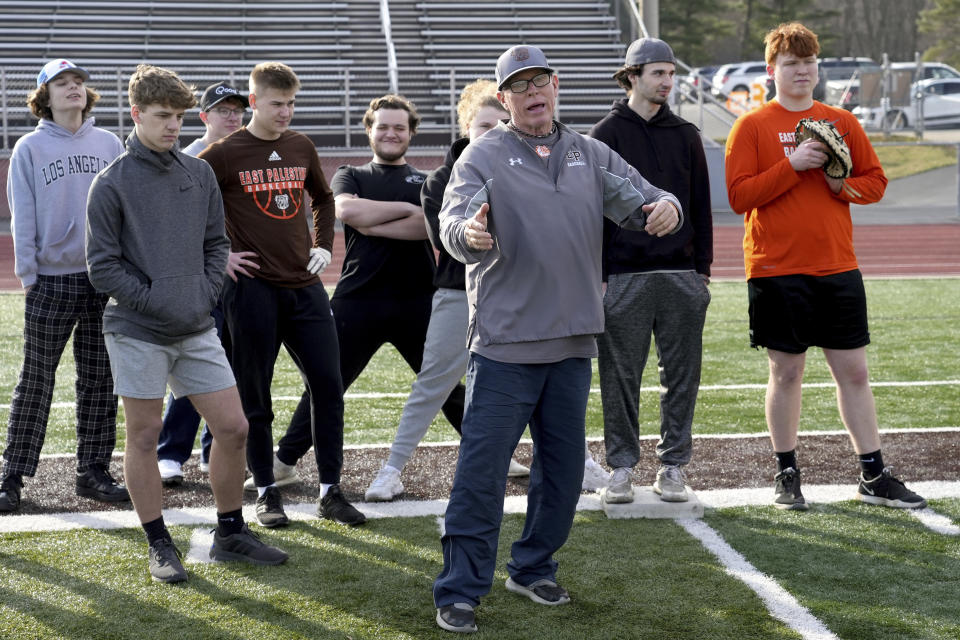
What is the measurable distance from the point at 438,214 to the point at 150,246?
1.21 m

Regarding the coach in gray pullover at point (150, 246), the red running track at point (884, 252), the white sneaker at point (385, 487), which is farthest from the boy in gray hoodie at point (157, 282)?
the red running track at point (884, 252)

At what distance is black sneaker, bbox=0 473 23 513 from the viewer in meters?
4.97

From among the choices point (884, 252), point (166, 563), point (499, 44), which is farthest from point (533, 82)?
point (499, 44)

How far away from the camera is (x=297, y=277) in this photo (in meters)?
4.79

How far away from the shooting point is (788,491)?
4914 mm

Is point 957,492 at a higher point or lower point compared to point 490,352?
lower

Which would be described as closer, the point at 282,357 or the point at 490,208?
the point at 490,208

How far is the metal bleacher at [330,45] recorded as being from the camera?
24047 millimetres

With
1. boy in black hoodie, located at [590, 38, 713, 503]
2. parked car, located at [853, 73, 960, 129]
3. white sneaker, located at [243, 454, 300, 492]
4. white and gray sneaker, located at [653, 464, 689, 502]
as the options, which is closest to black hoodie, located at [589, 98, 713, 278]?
boy in black hoodie, located at [590, 38, 713, 503]

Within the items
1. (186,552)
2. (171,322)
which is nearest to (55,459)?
(186,552)

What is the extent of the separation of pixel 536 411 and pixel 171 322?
1.32 meters

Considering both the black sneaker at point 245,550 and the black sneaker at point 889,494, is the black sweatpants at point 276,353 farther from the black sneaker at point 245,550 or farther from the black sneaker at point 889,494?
the black sneaker at point 889,494

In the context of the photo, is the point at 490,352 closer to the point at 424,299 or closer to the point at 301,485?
the point at 424,299

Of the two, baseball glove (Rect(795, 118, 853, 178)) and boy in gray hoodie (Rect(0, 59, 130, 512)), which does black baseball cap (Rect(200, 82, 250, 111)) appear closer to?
boy in gray hoodie (Rect(0, 59, 130, 512))
